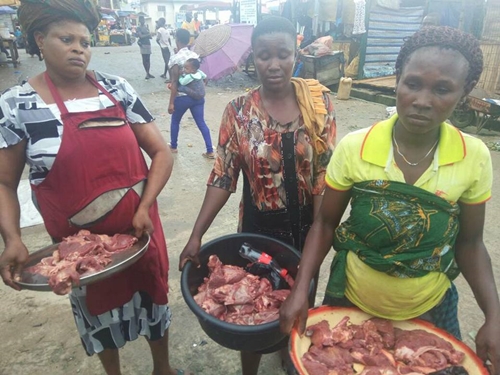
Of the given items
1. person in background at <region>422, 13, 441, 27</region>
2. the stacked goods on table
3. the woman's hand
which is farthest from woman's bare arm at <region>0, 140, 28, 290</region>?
person in background at <region>422, 13, 441, 27</region>

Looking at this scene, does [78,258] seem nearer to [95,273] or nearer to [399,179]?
[95,273]

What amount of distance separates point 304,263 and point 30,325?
2345 millimetres

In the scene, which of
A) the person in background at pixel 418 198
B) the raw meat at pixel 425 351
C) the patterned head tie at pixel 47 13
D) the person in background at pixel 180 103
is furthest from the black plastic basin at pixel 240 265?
the person in background at pixel 180 103

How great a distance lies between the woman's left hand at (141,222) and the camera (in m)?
1.76

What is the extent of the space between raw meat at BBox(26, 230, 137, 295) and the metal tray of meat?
2cm

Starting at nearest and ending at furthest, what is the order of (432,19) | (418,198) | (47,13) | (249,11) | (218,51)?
(418,198) → (47,13) → (432,19) → (218,51) → (249,11)

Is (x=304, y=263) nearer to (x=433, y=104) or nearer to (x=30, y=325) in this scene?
(x=433, y=104)

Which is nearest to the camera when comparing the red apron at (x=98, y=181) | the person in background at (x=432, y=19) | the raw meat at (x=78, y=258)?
the raw meat at (x=78, y=258)

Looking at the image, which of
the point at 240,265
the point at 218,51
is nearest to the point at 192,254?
the point at 240,265

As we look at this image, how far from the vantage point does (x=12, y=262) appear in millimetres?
1570

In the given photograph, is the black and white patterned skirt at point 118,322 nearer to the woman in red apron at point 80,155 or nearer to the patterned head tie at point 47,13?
the woman in red apron at point 80,155

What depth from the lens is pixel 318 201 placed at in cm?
198

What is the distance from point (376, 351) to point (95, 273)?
1.18 m

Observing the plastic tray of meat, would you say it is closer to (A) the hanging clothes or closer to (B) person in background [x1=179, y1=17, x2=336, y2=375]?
(B) person in background [x1=179, y1=17, x2=336, y2=375]
